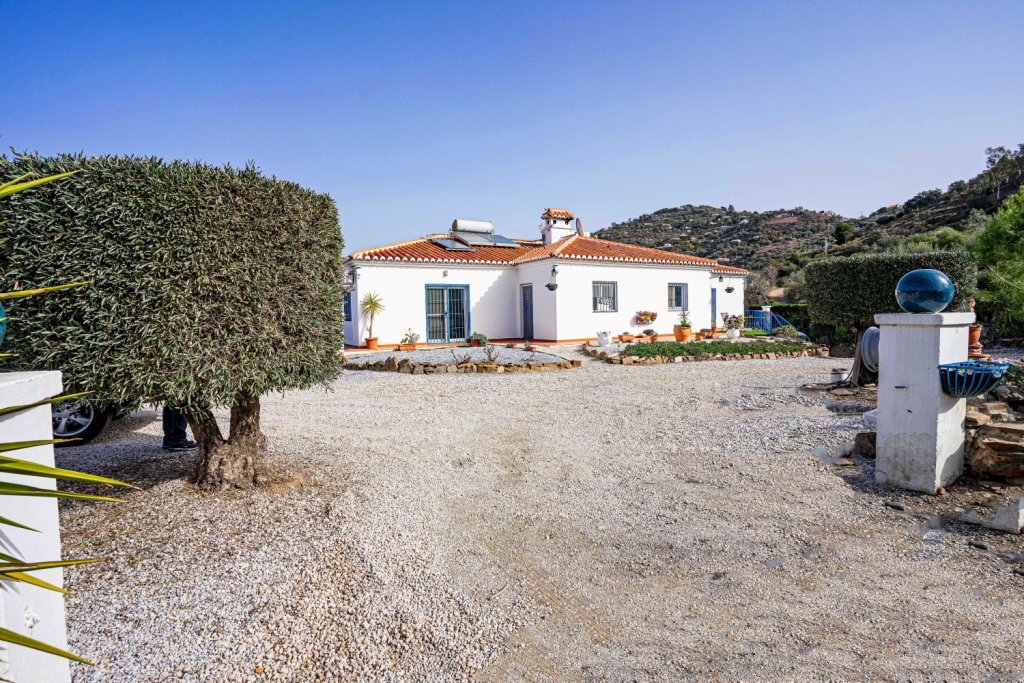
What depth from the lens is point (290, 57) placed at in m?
9.02

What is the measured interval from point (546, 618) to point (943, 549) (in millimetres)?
2846

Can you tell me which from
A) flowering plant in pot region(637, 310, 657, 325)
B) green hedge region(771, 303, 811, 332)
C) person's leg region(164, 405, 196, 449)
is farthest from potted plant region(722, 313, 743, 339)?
person's leg region(164, 405, 196, 449)

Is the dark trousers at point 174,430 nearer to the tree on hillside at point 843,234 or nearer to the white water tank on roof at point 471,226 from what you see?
the white water tank on roof at point 471,226

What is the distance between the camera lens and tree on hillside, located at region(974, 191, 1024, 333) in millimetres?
8133

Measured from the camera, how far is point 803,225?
53.5m

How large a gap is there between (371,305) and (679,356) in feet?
31.3

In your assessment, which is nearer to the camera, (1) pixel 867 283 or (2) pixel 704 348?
(1) pixel 867 283

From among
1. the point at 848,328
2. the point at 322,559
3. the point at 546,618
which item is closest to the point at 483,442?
the point at 322,559

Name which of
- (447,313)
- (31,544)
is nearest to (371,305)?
(447,313)

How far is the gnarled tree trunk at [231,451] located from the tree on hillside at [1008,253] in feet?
34.1

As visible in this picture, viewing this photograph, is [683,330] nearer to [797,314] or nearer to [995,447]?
[797,314]

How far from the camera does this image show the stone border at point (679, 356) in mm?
14031

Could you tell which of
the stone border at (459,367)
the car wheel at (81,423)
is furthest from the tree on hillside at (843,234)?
the car wheel at (81,423)

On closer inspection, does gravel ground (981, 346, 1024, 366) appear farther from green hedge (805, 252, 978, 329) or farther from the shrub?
the shrub
